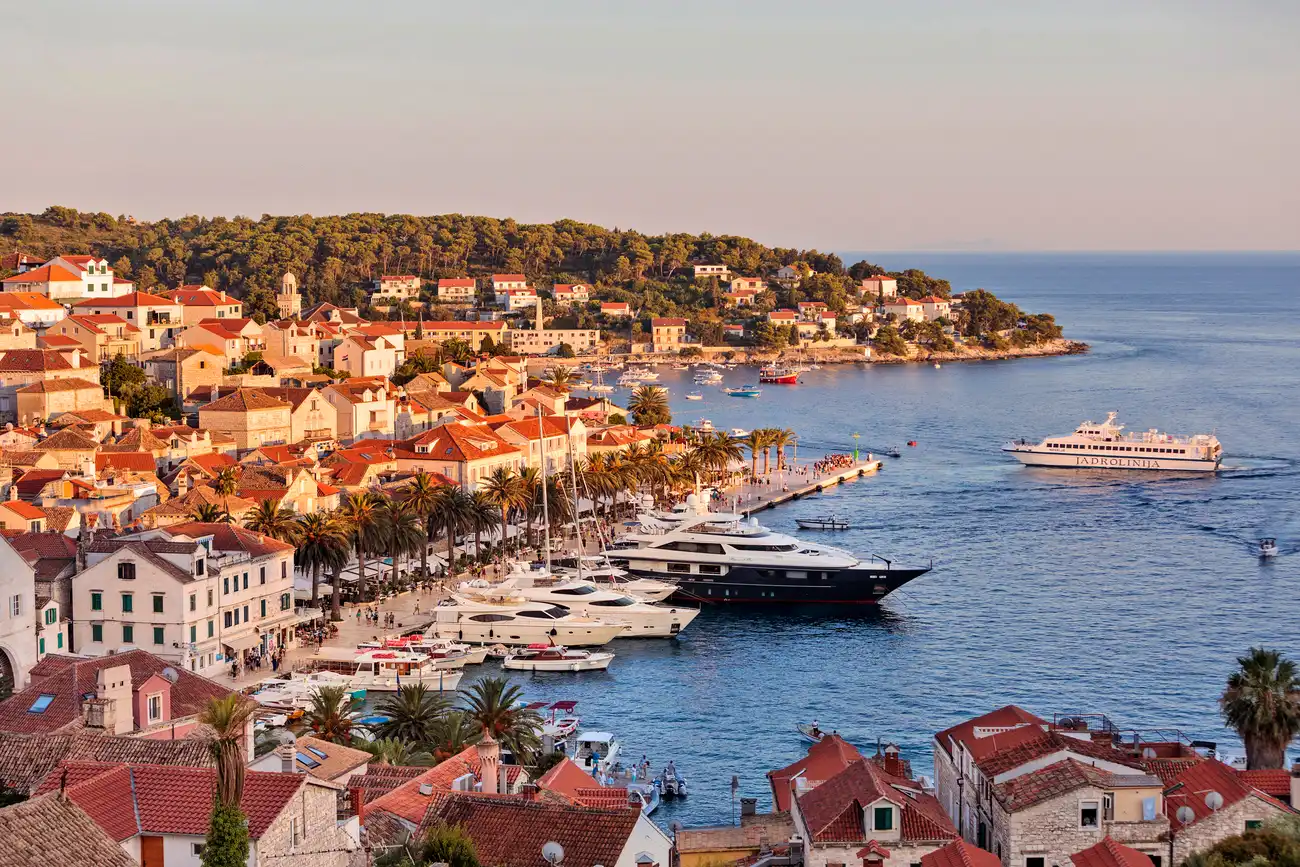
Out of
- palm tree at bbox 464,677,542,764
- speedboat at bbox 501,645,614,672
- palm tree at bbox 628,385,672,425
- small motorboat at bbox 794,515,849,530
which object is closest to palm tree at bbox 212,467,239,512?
speedboat at bbox 501,645,614,672

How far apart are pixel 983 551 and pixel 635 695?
31.0 m

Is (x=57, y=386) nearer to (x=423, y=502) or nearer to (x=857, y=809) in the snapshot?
(x=423, y=502)

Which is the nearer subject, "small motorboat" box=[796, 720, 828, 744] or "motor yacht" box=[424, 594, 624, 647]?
"small motorboat" box=[796, 720, 828, 744]

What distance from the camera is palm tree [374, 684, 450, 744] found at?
3950 cm

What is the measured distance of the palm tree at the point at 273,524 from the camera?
56.7 m

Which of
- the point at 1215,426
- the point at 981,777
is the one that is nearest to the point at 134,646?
the point at 981,777

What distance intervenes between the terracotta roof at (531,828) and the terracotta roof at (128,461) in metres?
48.2

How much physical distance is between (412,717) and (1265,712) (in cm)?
1914

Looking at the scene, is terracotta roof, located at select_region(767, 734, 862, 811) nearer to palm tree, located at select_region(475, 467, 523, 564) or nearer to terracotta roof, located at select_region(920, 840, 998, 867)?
terracotta roof, located at select_region(920, 840, 998, 867)

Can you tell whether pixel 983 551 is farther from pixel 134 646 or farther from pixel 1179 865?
pixel 1179 865

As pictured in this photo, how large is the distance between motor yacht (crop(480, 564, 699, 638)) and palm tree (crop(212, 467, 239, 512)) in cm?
1029

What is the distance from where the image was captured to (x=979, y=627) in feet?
201

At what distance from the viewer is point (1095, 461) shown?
367 ft

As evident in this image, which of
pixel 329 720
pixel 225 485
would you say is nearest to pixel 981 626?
pixel 225 485
